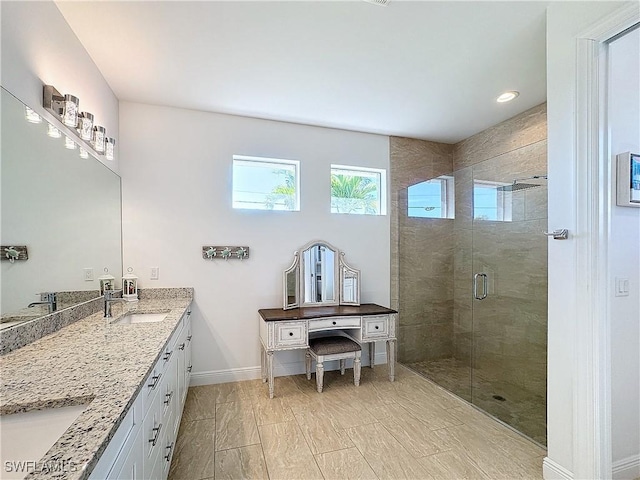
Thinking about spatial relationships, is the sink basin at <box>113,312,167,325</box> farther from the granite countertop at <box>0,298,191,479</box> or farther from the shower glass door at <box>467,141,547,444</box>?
the shower glass door at <box>467,141,547,444</box>

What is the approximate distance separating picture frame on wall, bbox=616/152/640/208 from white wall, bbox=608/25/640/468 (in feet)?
0.13

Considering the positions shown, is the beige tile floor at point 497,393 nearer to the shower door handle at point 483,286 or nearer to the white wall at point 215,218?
the shower door handle at point 483,286

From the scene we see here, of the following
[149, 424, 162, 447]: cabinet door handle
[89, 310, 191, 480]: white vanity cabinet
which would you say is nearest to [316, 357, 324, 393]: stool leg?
[89, 310, 191, 480]: white vanity cabinet

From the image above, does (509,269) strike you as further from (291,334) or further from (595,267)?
(291,334)

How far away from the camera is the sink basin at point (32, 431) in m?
0.89

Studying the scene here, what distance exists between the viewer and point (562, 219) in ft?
5.74

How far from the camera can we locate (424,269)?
12.4 feet

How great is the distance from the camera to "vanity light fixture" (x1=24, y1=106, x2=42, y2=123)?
1.51m

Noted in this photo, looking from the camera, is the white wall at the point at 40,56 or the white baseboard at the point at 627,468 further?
the white baseboard at the point at 627,468

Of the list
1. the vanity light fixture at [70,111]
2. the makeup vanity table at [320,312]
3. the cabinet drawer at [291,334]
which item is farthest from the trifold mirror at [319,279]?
the vanity light fixture at [70,111]

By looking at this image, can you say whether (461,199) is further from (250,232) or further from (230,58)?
(230,58)

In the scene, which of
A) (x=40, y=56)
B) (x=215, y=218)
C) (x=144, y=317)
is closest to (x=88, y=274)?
(x=144, y=317)

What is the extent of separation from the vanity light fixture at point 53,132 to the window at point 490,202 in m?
3.39

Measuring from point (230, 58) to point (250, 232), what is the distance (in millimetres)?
1567
